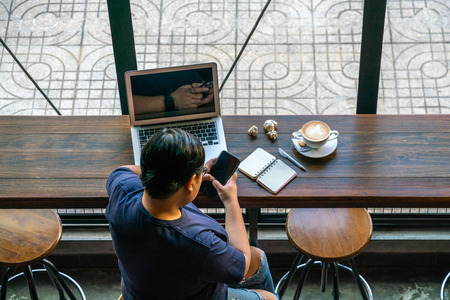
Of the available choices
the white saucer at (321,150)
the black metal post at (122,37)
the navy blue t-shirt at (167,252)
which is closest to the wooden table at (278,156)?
the white saucer at (321,150)

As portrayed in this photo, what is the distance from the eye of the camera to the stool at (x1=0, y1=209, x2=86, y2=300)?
262 centimetres

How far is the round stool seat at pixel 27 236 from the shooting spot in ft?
8.61

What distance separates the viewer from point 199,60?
3.09 m

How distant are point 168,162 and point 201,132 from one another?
744mm

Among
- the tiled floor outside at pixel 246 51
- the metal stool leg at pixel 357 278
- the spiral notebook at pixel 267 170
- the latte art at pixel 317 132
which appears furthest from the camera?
the tiled floor outside at pixel 246 51

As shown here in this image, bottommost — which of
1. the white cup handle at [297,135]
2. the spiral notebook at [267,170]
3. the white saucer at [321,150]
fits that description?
the spiral notebook at [267,170]

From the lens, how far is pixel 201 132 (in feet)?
8.39

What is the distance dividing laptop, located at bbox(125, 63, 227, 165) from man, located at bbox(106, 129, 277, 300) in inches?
20.8

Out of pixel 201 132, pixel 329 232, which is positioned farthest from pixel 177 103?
pixel 329 232

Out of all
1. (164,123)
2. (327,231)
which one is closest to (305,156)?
(327,231)

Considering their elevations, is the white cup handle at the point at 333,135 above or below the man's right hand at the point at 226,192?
above

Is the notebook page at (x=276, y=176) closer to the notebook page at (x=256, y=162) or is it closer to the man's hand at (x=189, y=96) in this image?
the notebook page at (x=256, y=162)

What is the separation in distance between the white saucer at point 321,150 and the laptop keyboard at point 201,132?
0.35m

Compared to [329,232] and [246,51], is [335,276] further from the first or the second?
[246,51]
